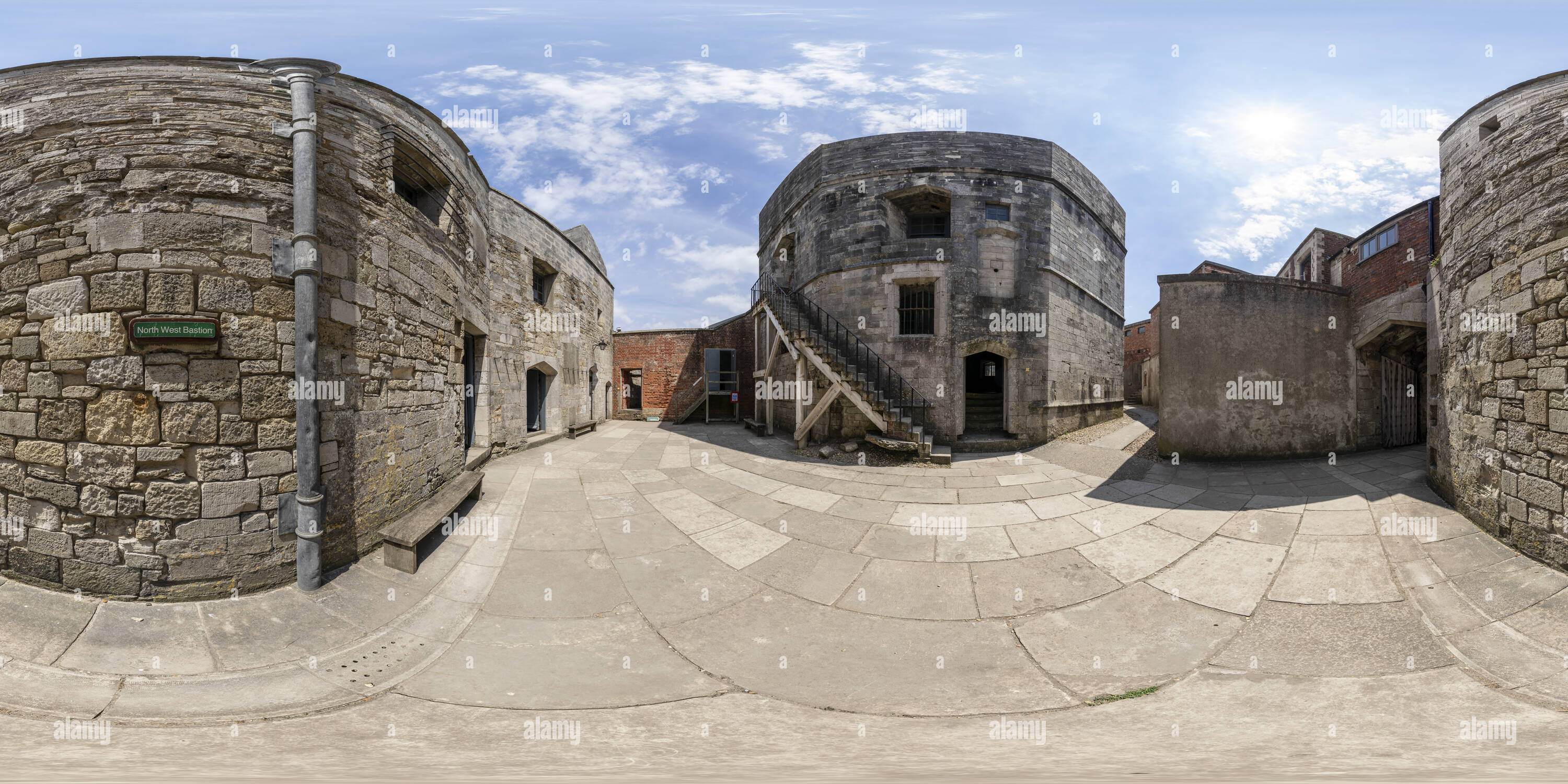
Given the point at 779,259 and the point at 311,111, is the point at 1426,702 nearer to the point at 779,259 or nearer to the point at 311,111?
the point at 311,111

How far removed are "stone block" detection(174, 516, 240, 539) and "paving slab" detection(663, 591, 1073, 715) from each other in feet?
12.0

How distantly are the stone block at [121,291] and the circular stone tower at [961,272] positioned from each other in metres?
10.3

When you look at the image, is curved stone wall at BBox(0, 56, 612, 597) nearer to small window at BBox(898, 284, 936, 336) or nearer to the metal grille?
the metal grille

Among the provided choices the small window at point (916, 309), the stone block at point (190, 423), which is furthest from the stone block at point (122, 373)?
the small window at point (916, 309)

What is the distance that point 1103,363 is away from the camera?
14.7 m

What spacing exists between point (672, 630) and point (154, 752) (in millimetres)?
2892

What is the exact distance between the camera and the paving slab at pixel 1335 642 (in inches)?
144

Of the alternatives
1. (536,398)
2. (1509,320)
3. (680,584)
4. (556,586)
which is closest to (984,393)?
(1509,320)

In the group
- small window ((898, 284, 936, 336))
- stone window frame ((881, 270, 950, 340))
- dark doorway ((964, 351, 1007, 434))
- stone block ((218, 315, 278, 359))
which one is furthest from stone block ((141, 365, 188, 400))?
dark doorway ((964, 351, 1007, 434))

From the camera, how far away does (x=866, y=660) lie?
3.76 metres

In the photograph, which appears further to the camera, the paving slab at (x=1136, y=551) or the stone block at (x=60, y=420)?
the paving slab at (x=1136, y=551)

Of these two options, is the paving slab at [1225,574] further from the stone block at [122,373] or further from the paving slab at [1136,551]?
the stone block at [122,373]

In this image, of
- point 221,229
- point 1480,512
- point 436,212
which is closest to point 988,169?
point 1480,512

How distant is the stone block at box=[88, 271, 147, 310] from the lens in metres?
3.99
